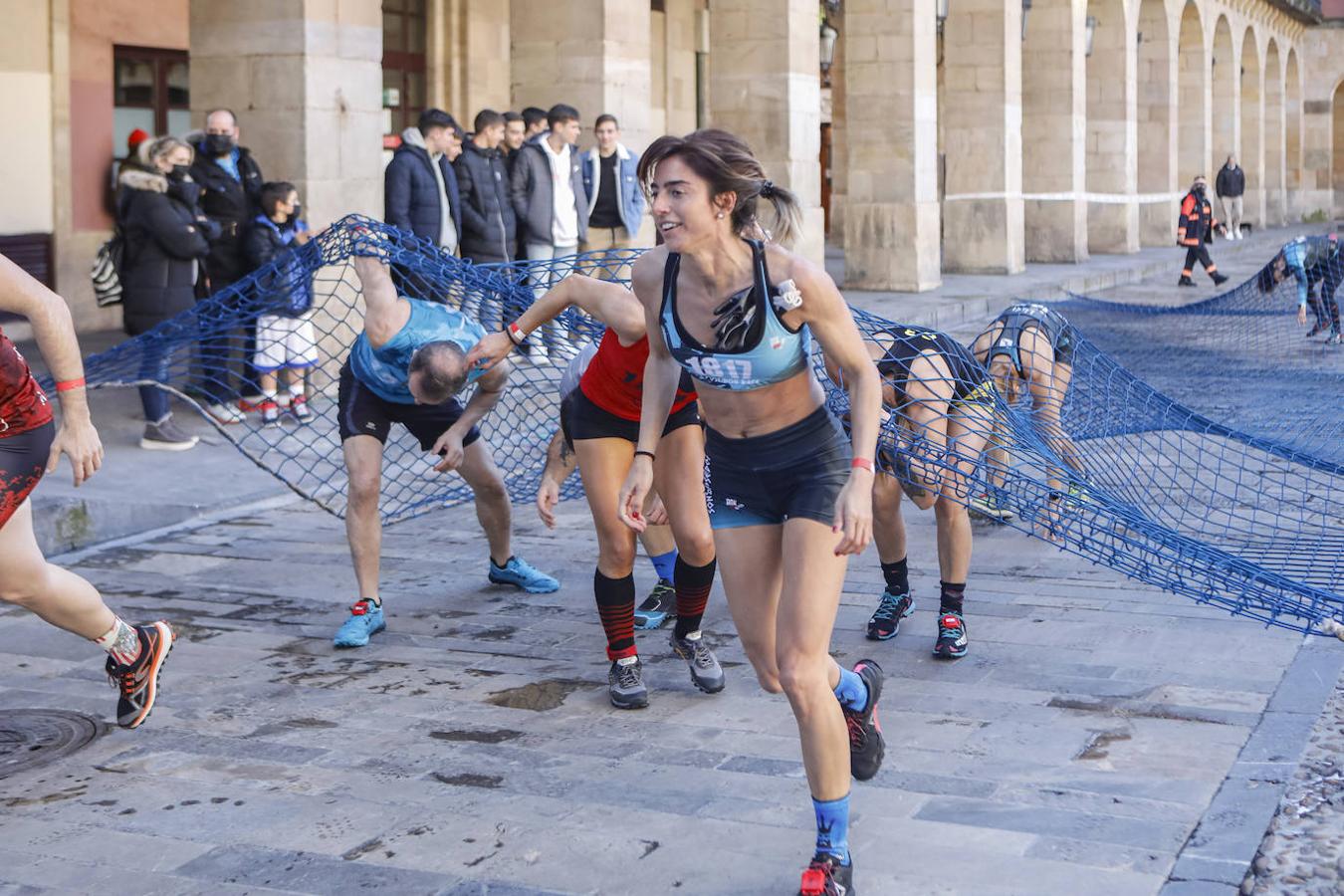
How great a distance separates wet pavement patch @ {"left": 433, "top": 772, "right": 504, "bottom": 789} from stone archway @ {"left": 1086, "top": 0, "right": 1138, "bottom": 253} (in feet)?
87.0

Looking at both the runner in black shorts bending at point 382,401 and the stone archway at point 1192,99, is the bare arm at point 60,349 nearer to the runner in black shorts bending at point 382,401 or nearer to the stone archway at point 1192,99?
the runner in black shorts bending at point 382,401

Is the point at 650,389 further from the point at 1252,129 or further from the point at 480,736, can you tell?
the point at 1252,129

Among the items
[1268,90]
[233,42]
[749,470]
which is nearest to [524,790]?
[749,470]

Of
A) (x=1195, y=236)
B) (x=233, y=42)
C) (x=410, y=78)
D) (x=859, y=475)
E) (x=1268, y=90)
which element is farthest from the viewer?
(x=1268, y=90)

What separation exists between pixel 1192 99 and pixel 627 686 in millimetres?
33556

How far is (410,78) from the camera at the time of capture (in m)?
18.9

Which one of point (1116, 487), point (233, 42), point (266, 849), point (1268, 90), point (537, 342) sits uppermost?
point (1268, 90)

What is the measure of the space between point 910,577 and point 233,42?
671 cm

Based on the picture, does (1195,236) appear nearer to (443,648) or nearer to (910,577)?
(910,577)

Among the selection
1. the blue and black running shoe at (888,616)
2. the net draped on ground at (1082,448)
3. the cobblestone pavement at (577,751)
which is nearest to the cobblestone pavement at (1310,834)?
the cobblestone pavement at (577,751)

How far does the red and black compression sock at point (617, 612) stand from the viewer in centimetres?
570

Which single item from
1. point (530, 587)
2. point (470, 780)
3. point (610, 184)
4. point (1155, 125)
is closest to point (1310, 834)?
point (470, 780)

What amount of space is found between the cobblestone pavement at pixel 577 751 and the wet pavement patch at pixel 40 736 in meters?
Answer: 0.05

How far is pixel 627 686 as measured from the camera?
5.62m
